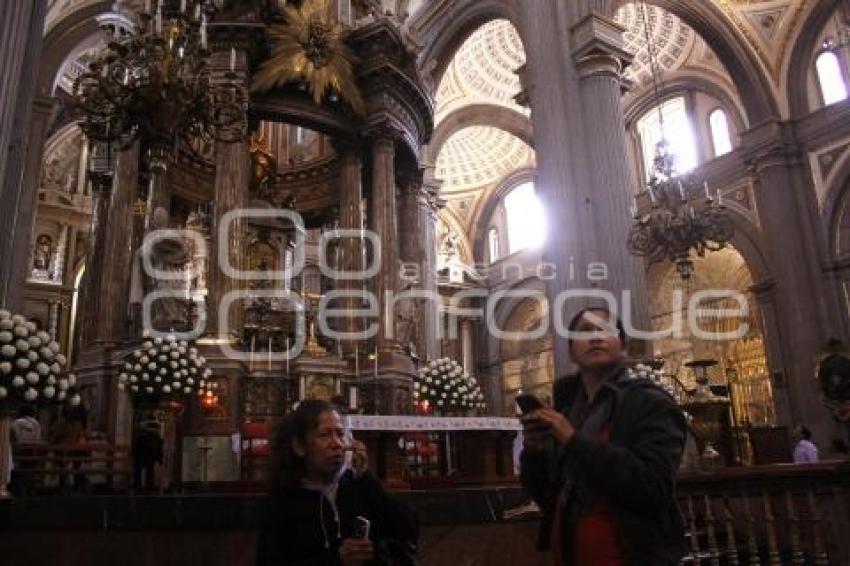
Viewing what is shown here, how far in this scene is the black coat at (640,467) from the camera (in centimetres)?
160

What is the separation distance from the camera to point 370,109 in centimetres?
1182

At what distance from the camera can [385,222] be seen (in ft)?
37.5

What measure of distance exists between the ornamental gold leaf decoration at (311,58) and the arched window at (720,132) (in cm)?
1242

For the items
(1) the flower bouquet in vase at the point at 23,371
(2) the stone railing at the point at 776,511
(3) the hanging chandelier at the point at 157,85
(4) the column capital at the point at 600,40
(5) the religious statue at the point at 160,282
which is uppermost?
(4) the column capital at the point at 600,40

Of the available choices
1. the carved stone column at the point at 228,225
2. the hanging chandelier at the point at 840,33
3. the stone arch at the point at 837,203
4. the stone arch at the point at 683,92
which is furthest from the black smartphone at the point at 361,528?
the stone arch at the point at 683,92

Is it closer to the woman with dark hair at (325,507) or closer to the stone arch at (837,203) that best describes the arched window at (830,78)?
the stone arch at (837,203)

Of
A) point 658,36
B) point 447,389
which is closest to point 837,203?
point 658,36

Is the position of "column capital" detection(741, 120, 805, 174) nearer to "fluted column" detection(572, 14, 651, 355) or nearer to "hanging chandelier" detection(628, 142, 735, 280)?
"hanging chandelier" detection(628, 142, 735, 280)

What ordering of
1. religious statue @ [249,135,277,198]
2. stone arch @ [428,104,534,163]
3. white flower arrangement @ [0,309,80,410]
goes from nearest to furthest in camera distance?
1. white flower arrangement @ [0,309,80,410]
2. religious statue @ [249,135,277,198]
3. stone arch @ [428,104,534,163]

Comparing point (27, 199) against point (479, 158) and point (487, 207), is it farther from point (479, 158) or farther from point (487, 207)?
point (487, 207)

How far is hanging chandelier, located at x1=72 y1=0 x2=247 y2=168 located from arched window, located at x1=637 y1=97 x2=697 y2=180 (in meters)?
15.3

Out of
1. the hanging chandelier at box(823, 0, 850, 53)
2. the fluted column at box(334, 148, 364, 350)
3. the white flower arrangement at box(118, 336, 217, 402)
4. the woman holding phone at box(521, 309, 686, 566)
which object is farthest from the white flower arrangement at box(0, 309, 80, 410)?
the hanging chandelier at box(823, 0, 850, 53)

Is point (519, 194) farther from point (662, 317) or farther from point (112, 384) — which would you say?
point (112, 384)

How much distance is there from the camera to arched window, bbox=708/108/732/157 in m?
19.6
